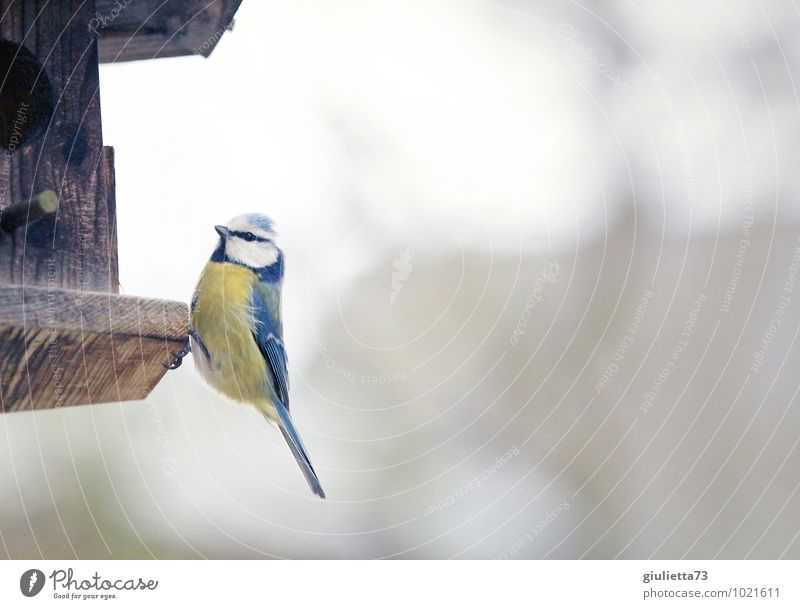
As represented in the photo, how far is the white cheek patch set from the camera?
1.75 ft

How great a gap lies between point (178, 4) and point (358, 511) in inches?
16.9

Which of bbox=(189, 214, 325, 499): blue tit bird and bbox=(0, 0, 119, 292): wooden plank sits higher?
bbox=(0, 0, 119, 292): wooden plank

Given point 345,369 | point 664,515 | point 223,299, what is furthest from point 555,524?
point 223,299

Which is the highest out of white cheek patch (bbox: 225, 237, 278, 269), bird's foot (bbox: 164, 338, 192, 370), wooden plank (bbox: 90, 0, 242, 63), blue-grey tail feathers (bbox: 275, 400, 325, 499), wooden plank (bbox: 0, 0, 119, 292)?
wooden plank (bbox: 90, 0, 242, 63)

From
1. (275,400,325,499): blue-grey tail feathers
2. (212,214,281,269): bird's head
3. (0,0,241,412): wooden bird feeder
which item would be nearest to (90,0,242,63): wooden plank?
(0,0,241,412): wooden bird feeder

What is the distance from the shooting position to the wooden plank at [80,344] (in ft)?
1.37

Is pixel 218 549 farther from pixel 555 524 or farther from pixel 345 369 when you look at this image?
pixel 555 524

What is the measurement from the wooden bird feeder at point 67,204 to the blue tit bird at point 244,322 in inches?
1.0

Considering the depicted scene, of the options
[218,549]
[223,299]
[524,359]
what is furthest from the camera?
[524,359]

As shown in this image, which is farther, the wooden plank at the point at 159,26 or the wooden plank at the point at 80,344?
the wooden plank at the point at 159,26
